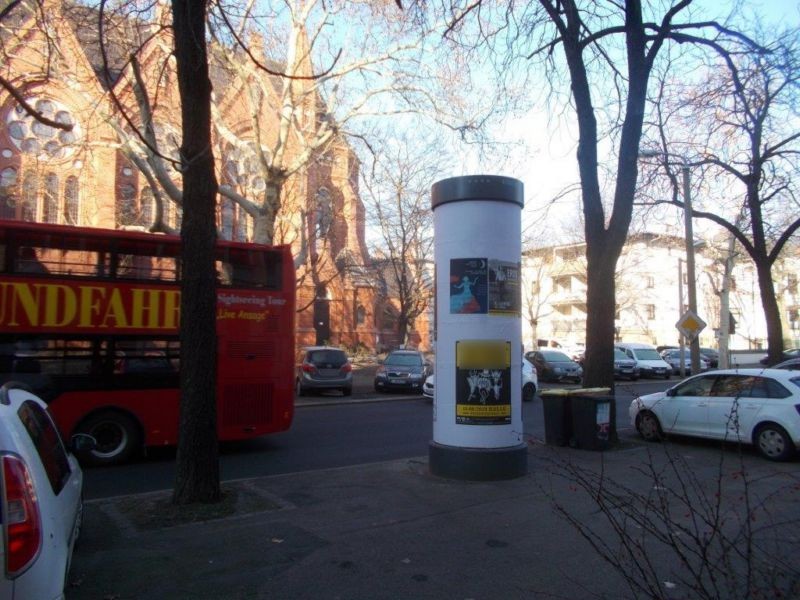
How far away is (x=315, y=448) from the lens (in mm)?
11688

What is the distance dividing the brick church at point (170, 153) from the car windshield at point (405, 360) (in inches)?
196

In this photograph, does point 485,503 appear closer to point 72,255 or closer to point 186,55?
point 186,55

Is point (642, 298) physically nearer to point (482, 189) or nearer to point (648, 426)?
point (648, 426)

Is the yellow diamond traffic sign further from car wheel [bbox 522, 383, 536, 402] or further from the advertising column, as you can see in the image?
the advertising column

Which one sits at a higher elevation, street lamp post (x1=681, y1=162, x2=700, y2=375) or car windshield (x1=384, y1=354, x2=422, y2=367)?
street lamp post (x1=681, y1=162, x2=700, y2=375)

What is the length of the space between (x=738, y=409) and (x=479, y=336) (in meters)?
4.73

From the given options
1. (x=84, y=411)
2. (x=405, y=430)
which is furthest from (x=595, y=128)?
(x=84, y=411)

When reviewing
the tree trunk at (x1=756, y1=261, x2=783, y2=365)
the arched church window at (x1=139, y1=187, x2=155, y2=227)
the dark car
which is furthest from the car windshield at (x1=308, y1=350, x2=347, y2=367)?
the tree trunk at (x1=756, y1=261, x2=783, y2=365)

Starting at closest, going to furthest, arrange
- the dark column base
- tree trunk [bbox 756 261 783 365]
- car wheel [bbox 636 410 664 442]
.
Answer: the dark column base < car wheel [bbox 636 410 664 442] < tree trunk [bbox 756 261 783 365]

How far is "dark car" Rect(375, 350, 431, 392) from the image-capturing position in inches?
891

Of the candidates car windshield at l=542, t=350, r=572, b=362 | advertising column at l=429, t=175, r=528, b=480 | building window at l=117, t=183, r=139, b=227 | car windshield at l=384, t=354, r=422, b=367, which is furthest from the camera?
car windshield at l=542, t=350, r=572, b=362

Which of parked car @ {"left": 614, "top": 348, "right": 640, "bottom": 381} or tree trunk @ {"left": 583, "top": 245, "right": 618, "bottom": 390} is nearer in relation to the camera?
tree trunk @ {"left": 583, "top": 245, "right": 618, "bottom": 390}

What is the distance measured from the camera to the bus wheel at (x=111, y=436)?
10.1 metres

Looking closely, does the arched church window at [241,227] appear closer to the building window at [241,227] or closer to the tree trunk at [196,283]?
the building window at [241,227]
